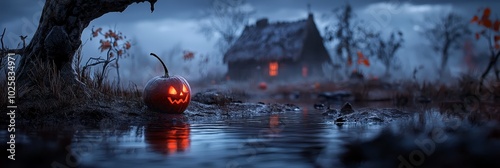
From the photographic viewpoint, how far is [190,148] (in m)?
5.19

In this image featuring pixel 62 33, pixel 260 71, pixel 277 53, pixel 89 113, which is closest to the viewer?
pixel 89 113

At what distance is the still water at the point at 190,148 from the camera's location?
4113mm

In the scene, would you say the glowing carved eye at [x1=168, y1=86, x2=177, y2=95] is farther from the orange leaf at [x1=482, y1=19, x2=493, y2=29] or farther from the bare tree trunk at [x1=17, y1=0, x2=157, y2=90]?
the orange leaf at [x1=482, y1=19, x2=493, y2=29]

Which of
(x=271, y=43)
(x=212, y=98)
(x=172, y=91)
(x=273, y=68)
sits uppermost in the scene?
(x=271, y=43)

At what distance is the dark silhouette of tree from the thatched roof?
3279 centimetres

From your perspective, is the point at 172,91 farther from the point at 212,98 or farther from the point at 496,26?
the point at 496,26

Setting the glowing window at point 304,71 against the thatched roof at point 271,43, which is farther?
the glowing window at point 304,71

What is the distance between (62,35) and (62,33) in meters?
0.04

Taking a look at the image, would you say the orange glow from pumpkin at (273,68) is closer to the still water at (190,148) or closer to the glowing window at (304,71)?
the glowing window at (304,71)

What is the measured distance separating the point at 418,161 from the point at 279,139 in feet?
8.07

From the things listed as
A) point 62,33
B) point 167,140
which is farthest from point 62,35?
point 167,140

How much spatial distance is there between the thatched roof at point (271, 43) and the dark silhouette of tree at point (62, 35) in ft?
108

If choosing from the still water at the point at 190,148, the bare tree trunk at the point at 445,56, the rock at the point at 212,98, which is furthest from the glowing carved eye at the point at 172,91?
the bare tree trunk at the point at 445,56

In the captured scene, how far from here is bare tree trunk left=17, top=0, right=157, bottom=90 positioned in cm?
1034
